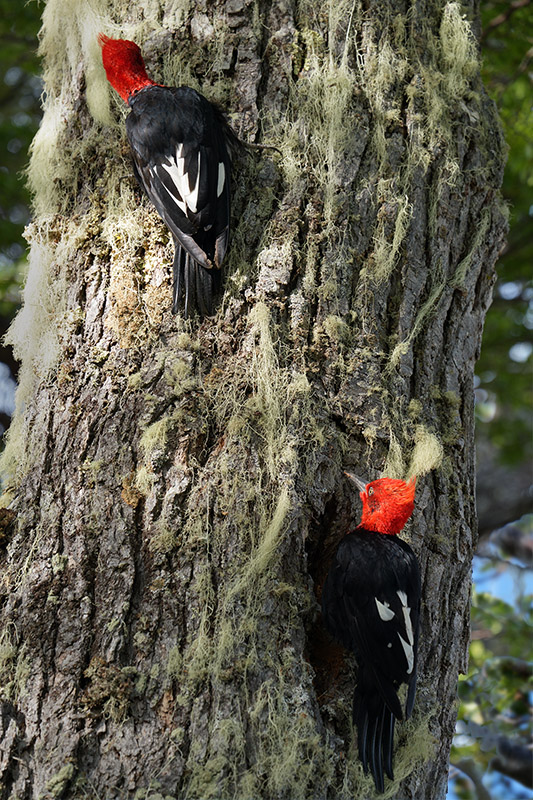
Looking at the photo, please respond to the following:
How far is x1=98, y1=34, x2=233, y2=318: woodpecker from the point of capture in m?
2.01

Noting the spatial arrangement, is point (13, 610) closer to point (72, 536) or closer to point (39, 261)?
point (72, 536)

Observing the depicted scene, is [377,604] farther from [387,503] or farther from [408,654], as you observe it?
[387,503]

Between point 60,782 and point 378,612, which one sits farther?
point 378,612

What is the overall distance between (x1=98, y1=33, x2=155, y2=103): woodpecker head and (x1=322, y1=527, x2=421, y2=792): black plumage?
1.44 metres

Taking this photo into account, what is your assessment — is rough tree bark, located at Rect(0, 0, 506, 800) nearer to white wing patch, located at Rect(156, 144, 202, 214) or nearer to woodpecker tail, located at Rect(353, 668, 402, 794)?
woodpecker tail, located at Rect(353, 668, 402, 794)

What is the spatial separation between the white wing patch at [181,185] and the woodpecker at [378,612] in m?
0.89

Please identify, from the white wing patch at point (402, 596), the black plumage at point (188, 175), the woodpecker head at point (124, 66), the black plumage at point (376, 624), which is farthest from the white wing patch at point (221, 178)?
the white wing patch at point (402, 596)

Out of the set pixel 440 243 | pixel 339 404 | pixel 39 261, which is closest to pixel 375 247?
pixel 440 243

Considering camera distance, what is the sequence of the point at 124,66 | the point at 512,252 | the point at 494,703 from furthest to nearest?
the point at 512,252
the point at 494,703
the point at 124,66

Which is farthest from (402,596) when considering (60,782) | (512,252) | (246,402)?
(512,252)

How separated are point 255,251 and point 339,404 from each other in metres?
0.49

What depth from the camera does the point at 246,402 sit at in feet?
6.43

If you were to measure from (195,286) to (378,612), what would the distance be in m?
0.97

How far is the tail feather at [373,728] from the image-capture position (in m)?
1.78
